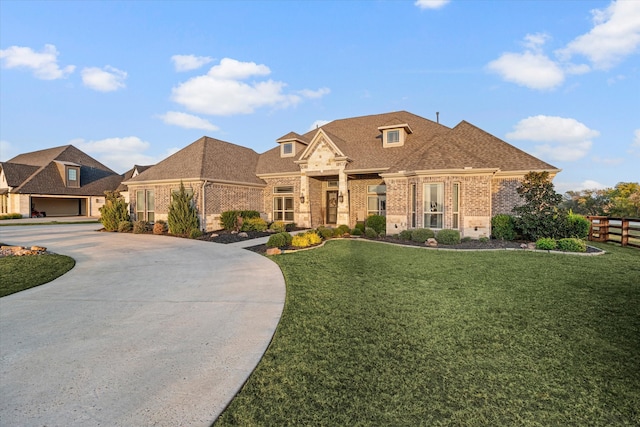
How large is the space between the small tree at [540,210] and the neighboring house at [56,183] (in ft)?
126

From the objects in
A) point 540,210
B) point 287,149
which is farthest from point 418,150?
point 287,149

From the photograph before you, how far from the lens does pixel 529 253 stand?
34.0ft

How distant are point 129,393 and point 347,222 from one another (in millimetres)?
15175

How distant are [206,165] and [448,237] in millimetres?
13644

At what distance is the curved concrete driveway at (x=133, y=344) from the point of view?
2.62 meters

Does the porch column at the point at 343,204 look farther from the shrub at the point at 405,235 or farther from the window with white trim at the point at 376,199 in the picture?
the shrub at the point at 405,235

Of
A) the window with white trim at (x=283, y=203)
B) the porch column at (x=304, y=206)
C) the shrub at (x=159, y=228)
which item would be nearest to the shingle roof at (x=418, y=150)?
the window with white trim at (x=283, y=203)

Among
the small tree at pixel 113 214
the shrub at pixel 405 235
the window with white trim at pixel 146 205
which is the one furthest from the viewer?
the window with white trim at pixel 146 205

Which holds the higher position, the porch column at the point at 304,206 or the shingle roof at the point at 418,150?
the shingle roof at the point at 418,150

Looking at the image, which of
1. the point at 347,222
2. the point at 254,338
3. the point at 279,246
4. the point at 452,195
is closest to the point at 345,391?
the point at 254,338

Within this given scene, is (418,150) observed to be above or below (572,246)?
above

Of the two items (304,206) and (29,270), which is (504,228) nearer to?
(304,206)

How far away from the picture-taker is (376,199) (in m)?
19.0

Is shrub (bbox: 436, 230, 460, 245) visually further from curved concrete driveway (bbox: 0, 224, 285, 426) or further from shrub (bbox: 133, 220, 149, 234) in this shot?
shrub (bbox: 133, 220, 149, 234)
